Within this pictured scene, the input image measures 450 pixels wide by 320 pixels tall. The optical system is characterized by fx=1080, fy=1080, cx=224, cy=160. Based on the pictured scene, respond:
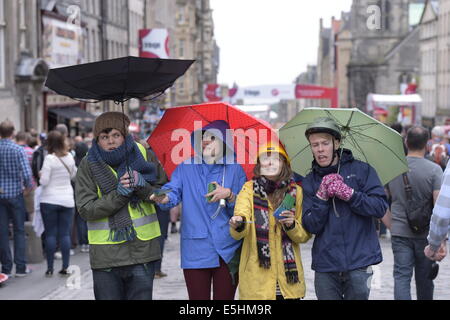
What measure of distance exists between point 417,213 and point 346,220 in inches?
87.7

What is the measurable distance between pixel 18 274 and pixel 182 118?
6311 millimetres

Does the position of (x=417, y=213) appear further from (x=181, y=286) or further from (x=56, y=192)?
(x=56, y=192)

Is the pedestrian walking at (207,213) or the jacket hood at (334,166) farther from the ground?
the jacket hood at (334,166)

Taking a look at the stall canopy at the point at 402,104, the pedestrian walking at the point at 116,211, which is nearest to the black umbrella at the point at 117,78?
the pedestrian walking at the point at 116,211

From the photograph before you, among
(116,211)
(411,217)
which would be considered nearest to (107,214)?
(116,211)

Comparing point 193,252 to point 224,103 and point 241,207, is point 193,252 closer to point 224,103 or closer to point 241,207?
point 241,207

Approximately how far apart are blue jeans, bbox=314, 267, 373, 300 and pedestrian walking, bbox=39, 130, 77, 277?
20.2ft

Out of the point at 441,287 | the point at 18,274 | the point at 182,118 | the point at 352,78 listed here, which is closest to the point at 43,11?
the point at 18,274

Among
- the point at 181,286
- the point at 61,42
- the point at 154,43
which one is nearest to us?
the point at 181,286

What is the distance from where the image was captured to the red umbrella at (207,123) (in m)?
7.30

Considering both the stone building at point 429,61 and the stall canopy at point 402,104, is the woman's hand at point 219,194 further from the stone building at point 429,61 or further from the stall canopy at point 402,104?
the stone building at point 429,61

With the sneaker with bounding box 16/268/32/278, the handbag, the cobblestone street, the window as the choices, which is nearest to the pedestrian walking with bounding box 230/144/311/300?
the handbag

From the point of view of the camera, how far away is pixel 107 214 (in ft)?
23.1

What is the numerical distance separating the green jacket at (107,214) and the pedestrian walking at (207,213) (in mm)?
Result: 237
